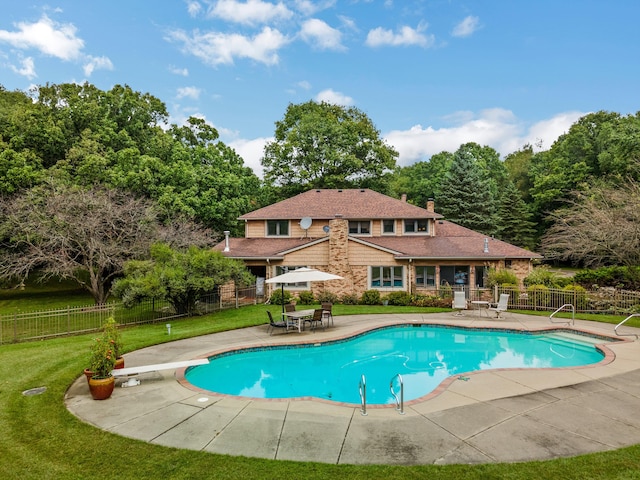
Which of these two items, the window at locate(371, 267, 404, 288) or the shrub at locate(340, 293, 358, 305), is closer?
the shrub at locate(340, 293, 358, 305)

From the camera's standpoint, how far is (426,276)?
24.9 m

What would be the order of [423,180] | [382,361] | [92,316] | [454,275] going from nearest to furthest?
[382,361] → [92,316] → [454,275] → [423,180]

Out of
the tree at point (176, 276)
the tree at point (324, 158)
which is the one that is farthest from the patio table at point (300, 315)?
the tree at point (324, 158)

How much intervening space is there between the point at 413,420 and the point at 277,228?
73.7 ft

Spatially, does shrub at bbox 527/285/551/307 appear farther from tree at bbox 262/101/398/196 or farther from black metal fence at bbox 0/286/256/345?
tree at bbox 262/101/398/196

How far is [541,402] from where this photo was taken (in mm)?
8273

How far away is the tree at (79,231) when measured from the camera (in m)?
21.9

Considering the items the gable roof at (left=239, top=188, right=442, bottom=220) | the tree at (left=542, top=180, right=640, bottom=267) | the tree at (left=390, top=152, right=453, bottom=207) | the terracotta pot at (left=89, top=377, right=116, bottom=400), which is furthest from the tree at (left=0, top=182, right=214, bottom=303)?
the tree at (left=390, top=152, right=453, bottom=207)

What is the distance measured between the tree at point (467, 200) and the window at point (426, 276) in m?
21.5

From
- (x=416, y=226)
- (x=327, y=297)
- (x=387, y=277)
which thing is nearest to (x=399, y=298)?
(x=387, y=277)

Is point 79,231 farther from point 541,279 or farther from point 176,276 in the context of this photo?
point 541,279

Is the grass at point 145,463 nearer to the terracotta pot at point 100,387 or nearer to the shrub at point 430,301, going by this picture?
the terracotta pot at point 100,387

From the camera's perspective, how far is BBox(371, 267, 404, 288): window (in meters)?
24.7

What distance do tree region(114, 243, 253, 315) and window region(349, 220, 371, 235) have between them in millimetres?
10809
